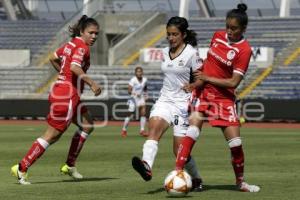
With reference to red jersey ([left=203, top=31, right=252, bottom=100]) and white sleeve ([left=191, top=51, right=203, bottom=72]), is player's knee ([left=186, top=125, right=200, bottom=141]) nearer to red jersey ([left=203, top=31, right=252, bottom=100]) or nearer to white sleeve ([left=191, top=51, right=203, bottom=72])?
red jersey ([left=203, top=31, right=252, bottom=100])

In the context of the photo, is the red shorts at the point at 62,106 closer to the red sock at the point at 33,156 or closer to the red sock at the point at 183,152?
the red sock at the point at 33,156

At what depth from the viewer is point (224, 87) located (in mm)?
11805

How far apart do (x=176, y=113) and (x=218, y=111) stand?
0.61m

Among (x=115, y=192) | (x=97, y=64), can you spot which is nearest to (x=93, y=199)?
(x=115, y=192)

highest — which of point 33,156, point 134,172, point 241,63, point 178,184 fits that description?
point 241,63

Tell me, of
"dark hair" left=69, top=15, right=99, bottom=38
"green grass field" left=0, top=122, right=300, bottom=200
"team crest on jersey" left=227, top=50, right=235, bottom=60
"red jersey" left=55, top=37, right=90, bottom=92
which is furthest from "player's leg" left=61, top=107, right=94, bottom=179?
"team crest on jersey" left=227, top=50, right=235, bottom=60

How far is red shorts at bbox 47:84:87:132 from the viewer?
1333 centimetres

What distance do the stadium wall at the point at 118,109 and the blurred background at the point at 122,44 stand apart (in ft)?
0.16

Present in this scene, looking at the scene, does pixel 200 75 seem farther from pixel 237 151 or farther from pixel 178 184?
pixel 178 184

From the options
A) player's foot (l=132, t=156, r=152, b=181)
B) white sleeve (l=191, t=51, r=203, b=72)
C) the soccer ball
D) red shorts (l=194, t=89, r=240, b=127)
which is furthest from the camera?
white sleeve (l=191, t=51, r=203, b=72)

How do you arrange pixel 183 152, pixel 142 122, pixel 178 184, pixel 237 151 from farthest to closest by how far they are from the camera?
pixel 142 122 → pixel 237 151 → pixel 183 152 → pixel 178 184

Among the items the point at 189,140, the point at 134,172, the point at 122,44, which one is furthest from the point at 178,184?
the point at 122,44

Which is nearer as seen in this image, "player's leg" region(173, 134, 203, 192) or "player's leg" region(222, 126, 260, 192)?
"player's leg" region(222, 126, 260, 192)

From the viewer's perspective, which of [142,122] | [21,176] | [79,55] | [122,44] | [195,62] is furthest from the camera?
[122,44]
